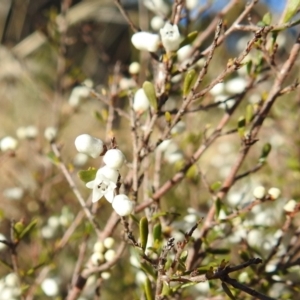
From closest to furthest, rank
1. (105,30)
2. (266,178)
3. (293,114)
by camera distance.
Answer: (293,114) → (266,178) → (105,30)

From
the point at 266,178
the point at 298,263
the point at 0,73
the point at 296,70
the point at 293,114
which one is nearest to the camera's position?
the point at 298,263

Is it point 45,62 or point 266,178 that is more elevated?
point 45,62

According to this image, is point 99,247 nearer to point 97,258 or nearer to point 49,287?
point 97,258

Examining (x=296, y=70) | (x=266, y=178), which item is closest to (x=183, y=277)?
(x=266, y=178)

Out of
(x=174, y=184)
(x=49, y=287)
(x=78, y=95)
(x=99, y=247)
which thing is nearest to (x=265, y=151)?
(x=174, y=184)

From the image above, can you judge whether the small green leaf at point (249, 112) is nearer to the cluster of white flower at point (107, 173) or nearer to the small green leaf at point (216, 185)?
the small green leaf at point (216, 185)

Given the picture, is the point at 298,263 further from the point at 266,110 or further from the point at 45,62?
the point at 45,62
